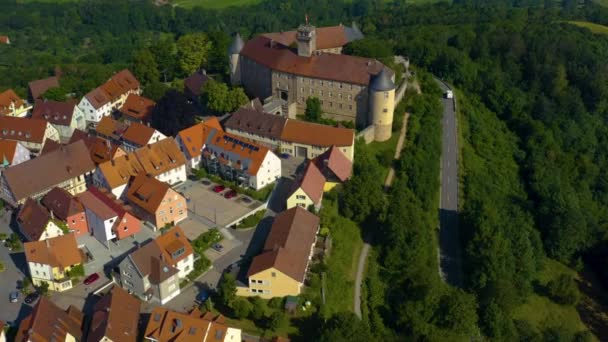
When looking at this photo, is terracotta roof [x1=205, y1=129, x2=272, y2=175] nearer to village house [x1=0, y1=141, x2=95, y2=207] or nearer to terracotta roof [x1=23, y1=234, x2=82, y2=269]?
village house [x1=0, y1=141, x2=95, y2=207]

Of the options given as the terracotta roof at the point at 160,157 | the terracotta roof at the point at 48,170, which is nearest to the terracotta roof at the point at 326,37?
the terracotta roof at the point at 160,157

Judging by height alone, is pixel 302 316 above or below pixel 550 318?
above

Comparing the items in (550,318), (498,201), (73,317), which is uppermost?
(73,317)

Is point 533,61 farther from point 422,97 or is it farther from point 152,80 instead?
point 152,80

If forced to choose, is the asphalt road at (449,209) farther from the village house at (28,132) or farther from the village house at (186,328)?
the village house at (28,132)

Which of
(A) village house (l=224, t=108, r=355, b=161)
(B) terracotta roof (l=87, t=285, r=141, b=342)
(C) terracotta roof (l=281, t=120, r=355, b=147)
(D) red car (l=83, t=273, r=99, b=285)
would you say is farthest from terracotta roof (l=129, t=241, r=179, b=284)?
(C) terracotta roof (l=281, t=120, r=355, b=147)

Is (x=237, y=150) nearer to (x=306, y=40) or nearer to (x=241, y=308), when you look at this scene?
(x=306, y=40)

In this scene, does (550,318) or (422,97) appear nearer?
(550,318)

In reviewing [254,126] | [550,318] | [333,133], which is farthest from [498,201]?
[254,126]
